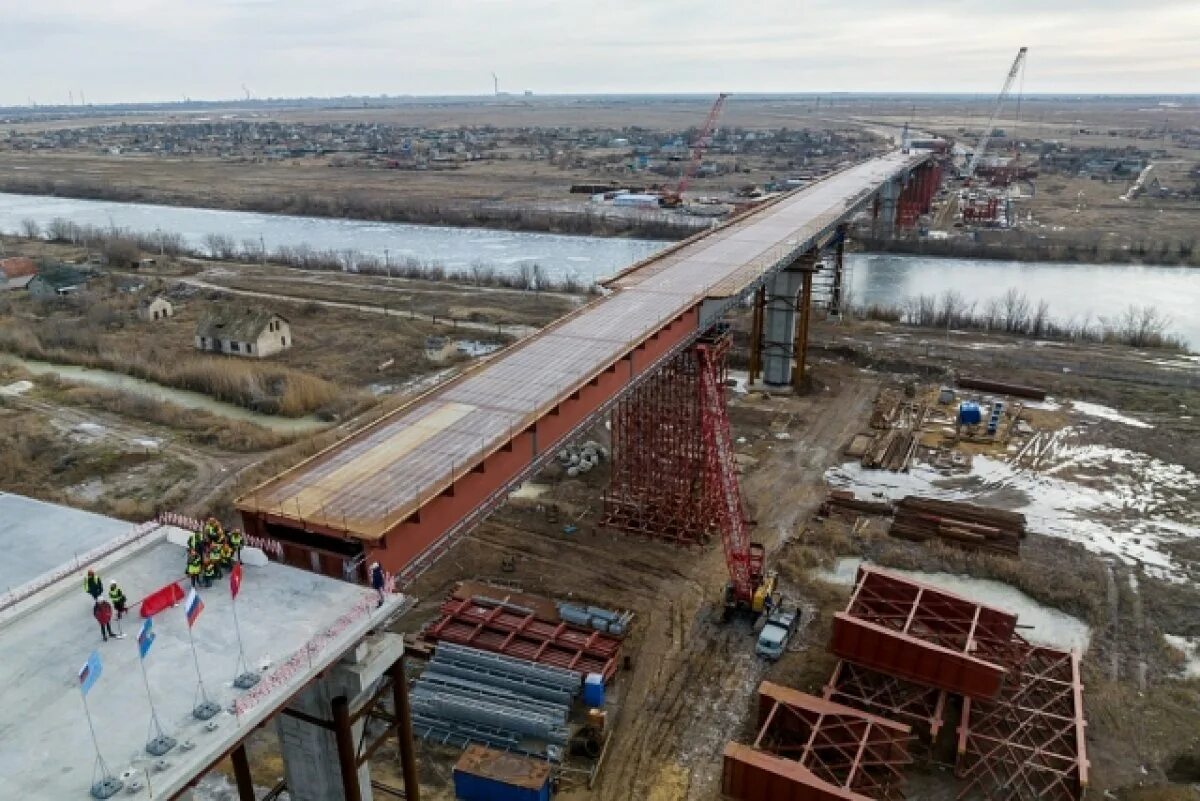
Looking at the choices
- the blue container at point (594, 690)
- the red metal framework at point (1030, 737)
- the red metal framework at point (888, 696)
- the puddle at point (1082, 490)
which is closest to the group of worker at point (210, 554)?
the blue container at point (594, 690)

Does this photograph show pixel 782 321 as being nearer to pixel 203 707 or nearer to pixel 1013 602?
pixel 1013 602

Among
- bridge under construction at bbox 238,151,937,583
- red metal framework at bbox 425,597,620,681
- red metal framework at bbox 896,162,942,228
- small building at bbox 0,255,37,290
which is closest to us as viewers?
bridge under construction at bbox 238,151,937,583

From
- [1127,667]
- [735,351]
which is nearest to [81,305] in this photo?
[735,351]

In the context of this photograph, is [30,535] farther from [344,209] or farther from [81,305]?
[344,209]

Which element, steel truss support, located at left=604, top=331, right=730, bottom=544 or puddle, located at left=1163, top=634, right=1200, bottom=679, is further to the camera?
steel truss support, located at left=604, top=331, right=730, bottom=544

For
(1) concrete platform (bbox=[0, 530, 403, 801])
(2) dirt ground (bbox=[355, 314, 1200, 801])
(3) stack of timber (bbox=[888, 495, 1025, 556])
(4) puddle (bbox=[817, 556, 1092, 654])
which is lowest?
(4) puddle (bbox=[817, 556, 1092, 654])

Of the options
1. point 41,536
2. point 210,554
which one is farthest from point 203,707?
point 41,536

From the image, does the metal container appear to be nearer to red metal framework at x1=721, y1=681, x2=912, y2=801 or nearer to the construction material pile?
the construction material pile

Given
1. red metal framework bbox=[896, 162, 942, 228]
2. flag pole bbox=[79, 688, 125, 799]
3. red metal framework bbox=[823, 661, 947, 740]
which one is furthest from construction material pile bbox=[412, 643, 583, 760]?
red metal framework bbox=[896, 162, 942, 228]
